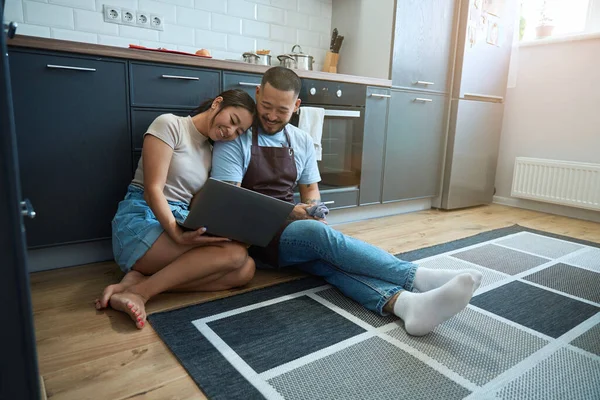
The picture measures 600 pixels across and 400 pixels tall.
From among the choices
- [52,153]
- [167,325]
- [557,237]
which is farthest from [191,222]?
[557,237]

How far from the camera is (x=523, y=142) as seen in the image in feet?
10.8

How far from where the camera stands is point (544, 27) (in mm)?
3184

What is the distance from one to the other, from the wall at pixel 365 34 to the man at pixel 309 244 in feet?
4.11

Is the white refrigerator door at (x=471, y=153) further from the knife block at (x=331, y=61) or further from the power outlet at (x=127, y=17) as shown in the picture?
the power outlet at (x=127, y=17)

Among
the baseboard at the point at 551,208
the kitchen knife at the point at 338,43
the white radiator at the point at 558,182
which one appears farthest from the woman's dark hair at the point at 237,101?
the baseboard at the point at 551,208

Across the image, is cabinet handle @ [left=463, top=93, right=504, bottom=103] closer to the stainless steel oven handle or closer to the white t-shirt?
the stainless steel oven handle

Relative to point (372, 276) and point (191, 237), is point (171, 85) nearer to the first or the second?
point (191, 237)

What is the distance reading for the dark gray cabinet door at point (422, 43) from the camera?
2.67m

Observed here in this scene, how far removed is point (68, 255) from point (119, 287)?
513 millimetres

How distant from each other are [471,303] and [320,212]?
2.04 feet

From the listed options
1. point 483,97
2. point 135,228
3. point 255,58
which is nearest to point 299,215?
point 135,228

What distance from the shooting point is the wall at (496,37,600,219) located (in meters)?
2.92

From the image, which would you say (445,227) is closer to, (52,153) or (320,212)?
(320,212)

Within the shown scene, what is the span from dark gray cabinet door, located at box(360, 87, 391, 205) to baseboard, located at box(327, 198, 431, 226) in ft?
0.31
